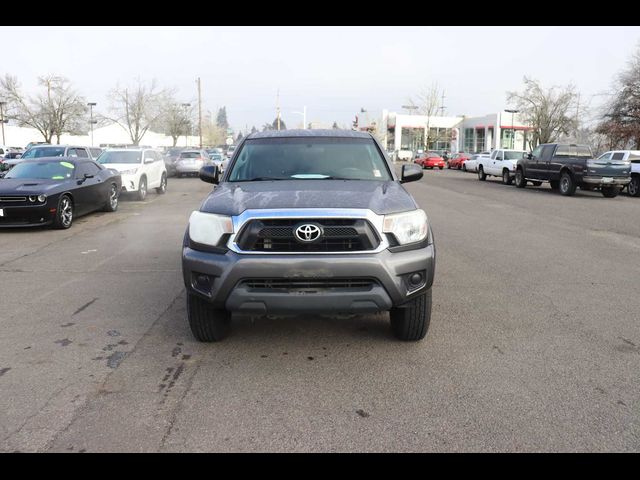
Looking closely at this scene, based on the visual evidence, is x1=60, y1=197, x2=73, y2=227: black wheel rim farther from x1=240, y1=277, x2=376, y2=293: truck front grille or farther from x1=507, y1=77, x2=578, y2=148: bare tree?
x1=507, y1=77, x2=578, y2=148: bare tree

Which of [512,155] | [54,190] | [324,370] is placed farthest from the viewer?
[512,155]

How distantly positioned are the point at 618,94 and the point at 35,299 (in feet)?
138

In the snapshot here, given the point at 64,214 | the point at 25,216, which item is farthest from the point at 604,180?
the point at 25,216

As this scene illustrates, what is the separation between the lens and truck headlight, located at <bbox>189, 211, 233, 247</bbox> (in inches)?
156

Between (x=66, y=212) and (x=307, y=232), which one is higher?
(x=307, y=232)

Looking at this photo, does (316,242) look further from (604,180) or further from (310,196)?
(604,180)

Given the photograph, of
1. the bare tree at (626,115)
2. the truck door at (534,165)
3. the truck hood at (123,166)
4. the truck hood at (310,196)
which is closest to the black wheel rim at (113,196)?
the truck hood at (123,166)

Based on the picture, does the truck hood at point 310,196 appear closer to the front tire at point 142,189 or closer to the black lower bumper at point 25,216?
the black lower bumper at point 25,216

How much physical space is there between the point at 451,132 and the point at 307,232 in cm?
7967

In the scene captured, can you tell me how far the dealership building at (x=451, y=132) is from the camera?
69.7 meters

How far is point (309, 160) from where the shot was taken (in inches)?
208

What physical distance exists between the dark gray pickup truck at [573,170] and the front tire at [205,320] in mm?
18079

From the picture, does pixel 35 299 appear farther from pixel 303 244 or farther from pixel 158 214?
pixel 158 214

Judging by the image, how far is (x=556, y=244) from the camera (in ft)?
31.6
